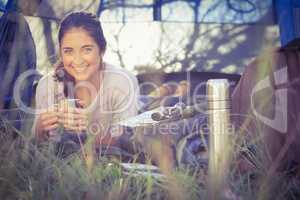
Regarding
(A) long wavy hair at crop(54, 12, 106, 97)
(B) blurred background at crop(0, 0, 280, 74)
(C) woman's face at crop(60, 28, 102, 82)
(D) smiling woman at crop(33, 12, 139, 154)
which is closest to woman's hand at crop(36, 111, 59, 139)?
(D) smiling woman at crop(33, 12, 139, 154)

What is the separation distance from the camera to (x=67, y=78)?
365 centimetres

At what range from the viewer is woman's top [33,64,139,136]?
3.53 metres

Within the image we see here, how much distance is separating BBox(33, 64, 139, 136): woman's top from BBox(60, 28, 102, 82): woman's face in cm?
11

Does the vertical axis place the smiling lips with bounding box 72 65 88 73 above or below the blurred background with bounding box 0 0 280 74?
below

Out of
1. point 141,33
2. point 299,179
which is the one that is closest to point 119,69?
point 141,33

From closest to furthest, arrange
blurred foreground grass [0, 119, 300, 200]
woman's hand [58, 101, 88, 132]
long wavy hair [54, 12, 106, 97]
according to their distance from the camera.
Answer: blurred foreground grass [0, 119, 300, 200], woman's hand [58, 101, 88, 132], long wavy hair [54, 12, 106, 97]

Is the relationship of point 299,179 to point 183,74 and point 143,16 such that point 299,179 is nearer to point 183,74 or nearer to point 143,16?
point 183,74

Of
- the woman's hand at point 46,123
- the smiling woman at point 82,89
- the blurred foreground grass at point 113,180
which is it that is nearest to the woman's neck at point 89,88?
the smiling woman at point 82,89

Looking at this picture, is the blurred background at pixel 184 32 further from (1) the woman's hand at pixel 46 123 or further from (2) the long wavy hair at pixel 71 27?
(1) the woman's hand at pixel 46 123

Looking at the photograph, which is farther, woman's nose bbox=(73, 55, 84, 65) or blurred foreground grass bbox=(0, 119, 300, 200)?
woman's nose bbox=(73, 55, 84, 65)

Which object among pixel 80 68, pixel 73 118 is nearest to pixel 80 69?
pixel 80 68

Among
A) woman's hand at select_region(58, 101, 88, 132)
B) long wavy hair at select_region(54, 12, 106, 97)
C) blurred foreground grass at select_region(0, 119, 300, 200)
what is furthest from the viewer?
long wavy hair at select_region(54, 12, 106, 97)

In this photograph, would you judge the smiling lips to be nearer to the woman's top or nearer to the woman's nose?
the woman's nose

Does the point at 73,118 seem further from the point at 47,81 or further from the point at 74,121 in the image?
the point at 47,81
